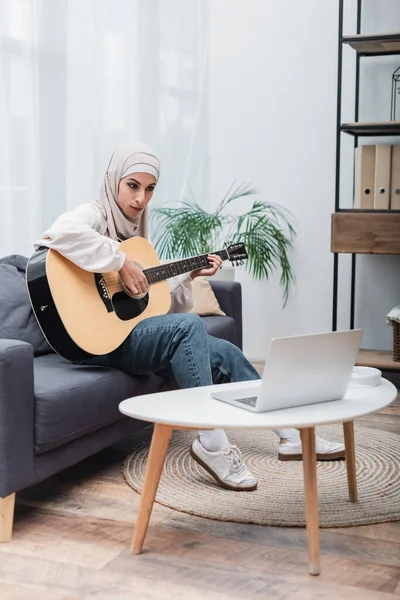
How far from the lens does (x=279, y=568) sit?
71.6 inches

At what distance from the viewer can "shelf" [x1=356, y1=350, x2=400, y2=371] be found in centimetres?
367

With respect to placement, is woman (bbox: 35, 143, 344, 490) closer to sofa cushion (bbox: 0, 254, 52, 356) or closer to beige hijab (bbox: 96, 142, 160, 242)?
beige hijab (bbox: 96, 142, 160, 242)

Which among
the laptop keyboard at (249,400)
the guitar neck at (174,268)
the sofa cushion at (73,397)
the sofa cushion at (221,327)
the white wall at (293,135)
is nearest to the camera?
the laptop keyboard at (249,400)

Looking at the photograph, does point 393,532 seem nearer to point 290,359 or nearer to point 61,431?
point 290,359

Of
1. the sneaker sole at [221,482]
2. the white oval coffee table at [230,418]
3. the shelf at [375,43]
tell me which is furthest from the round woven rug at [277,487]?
the shelf at [375,43]

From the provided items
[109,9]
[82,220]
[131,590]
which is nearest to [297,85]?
[109,9]

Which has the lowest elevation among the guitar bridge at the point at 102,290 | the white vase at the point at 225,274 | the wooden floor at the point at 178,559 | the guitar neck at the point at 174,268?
the wooden floor at the point at 178,559

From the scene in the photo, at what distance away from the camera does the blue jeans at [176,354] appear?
2.31 metres

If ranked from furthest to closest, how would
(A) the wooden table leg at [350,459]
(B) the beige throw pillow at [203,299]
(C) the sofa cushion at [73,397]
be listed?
1. (B) the beige throw pillow at [203,299]
2. (A) the wooden table leg at [350,459]
3. (C) the sofa cushion at [73,397]

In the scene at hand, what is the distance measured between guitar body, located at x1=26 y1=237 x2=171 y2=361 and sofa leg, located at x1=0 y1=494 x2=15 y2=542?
50 centimetres

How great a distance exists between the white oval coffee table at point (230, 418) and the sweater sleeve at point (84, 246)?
54 cm

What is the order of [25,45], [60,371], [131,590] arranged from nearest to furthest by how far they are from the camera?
[131,590]
[60,371]
[25,45]

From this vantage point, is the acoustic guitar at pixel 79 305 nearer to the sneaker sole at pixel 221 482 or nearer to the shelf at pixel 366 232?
the sneaker sole at pixel 221 482

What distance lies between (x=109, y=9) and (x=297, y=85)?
1023 mm
